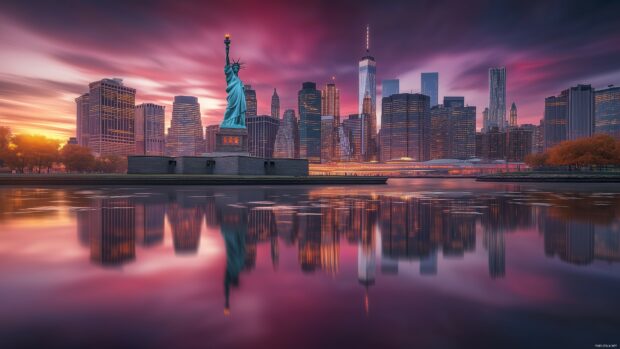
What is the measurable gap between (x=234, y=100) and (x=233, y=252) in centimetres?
5628

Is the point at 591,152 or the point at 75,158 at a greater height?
the point at 591,152

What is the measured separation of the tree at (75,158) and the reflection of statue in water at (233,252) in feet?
322

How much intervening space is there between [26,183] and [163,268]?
4754cm

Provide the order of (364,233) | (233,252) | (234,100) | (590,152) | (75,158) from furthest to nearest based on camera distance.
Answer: (75,158), (590,152), (234,100), (364,233), (233,252)

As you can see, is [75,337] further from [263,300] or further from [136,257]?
[136,257]

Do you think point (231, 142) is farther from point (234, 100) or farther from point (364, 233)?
point (364, 233)

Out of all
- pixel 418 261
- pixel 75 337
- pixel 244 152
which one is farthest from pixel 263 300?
pixel 244 152

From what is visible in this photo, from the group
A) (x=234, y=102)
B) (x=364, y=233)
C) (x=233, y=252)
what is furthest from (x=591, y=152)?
(x=233, y=252)

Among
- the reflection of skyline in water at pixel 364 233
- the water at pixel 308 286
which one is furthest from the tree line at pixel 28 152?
the water at pixel 308 286

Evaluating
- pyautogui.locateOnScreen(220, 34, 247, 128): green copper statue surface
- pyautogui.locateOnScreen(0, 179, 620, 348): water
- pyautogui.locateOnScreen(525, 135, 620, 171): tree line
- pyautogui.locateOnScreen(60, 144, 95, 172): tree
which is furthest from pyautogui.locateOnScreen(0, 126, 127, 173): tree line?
pyautogui.locateOnScreen(525, 135, 620, 171): tree line

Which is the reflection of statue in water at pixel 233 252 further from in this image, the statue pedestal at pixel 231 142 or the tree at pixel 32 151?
the tree at pixel 32 151

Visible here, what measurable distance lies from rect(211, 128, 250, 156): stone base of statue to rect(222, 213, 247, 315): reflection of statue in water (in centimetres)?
4733

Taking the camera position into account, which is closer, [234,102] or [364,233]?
[364,233]

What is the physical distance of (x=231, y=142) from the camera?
58156mm
